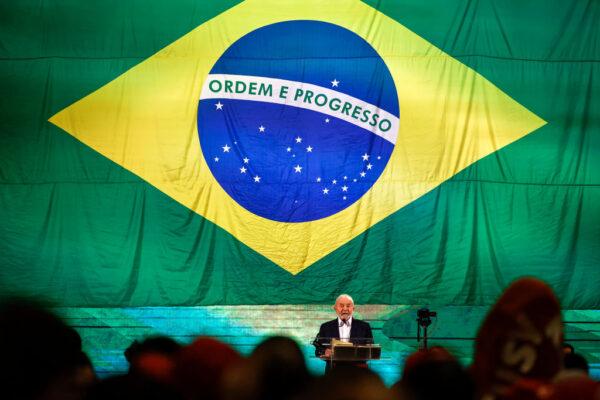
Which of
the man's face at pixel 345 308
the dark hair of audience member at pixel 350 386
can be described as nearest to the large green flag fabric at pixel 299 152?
the man's face at pixel 345 308

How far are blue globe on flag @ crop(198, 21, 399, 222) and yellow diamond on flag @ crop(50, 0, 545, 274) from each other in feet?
0.05

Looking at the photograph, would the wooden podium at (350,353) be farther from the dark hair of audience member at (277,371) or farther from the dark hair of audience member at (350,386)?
the dark hair of audience member at (350,386)

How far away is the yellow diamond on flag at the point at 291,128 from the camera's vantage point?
26.9ft

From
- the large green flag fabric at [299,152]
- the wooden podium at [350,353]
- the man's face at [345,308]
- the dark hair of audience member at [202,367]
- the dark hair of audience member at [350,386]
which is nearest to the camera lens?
the dark hair of audience member at [350,386]

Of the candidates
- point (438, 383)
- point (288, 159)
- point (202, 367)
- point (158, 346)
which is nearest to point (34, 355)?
point (202, 367)

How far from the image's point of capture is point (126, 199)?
27.3ft

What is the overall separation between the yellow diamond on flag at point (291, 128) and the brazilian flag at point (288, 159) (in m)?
0.02

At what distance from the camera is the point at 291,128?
8320 mm

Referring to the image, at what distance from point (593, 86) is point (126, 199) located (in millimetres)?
4707

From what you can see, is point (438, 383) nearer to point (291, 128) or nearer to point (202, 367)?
point (202, 367)

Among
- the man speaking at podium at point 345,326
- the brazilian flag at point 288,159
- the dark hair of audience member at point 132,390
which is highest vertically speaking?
the brazilian flag at point 288,159

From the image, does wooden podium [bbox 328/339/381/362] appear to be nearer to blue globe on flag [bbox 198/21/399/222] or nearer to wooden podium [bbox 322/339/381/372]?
wooden podium [bbox 322/339/381/372]

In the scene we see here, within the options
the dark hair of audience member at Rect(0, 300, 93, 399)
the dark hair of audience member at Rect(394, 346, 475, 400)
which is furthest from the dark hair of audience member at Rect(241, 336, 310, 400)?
the dark hair of audience member at Rect(0, 300, 93, 399)

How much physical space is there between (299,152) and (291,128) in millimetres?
251
